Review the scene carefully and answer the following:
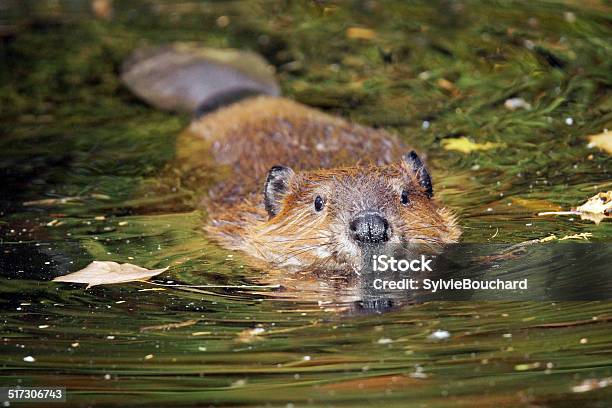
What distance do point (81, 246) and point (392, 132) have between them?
2970 millimetres

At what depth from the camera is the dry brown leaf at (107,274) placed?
6.05 metres

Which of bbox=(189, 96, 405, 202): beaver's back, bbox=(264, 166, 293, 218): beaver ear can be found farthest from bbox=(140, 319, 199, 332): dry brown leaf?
bbox=(189, 96, 405, 202): beaver's back

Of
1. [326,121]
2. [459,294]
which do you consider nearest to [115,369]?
[459,294]

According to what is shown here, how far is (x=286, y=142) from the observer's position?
7.83m

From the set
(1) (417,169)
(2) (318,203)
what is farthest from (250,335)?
(1) (417,169)

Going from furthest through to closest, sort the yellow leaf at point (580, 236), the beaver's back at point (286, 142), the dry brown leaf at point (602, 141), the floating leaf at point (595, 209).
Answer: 1. the dry brown leaf at point (602, 141)
2. the beaver's back at point (286, 142)
3. the floating leaf at point (595, 209)
4. the yellow leaf at point (580, 236)

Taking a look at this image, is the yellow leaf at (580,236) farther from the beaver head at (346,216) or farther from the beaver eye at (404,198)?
the beaver eye at (404,198)

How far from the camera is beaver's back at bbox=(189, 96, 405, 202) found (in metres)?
7.46

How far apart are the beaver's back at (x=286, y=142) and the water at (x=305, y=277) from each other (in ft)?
1.18

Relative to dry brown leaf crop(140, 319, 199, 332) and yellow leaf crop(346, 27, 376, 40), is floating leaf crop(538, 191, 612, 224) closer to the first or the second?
dry brown leaf crop(140, 319, 199, 332)

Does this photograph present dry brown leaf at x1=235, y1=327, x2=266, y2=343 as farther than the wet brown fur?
No

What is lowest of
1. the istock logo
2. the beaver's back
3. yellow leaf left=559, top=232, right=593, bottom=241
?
the istock logo

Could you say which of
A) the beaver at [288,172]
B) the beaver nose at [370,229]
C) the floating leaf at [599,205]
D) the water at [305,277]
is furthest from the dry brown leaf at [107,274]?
the floating leaf at [599,205]

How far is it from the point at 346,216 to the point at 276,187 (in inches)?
32.2
